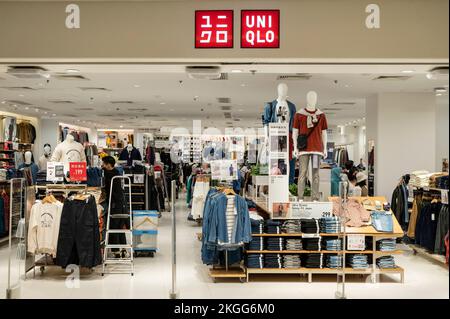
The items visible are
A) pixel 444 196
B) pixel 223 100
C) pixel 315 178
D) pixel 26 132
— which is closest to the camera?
pixel 315 178

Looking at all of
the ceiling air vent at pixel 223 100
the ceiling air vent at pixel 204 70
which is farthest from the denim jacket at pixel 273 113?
the ceiling air vent at pixel 223 100

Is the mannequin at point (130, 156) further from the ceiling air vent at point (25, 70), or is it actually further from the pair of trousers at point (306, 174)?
the ceiling air vent at point (25, 70)

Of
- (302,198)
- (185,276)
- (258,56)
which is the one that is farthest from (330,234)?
(258,56)

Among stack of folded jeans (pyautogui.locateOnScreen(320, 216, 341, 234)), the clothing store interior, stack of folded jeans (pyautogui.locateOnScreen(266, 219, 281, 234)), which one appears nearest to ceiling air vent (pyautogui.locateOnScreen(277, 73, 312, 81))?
the clothing store interior

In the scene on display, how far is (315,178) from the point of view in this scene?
7770 millimetres

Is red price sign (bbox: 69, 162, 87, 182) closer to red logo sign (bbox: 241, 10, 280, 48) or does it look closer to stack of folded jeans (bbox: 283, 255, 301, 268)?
stack of folded jeans (bbox: 283, 255, 301, 268)

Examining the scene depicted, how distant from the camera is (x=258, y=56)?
16.7 ft

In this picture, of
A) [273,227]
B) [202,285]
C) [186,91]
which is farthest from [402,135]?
[202,285]

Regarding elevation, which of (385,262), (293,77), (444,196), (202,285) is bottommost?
(202,285)

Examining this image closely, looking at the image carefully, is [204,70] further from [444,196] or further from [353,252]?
[444,196]

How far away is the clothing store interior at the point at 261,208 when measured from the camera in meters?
6.63

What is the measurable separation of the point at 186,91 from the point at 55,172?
4661 millimetres

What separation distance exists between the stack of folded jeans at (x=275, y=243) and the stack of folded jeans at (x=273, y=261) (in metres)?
0.10
